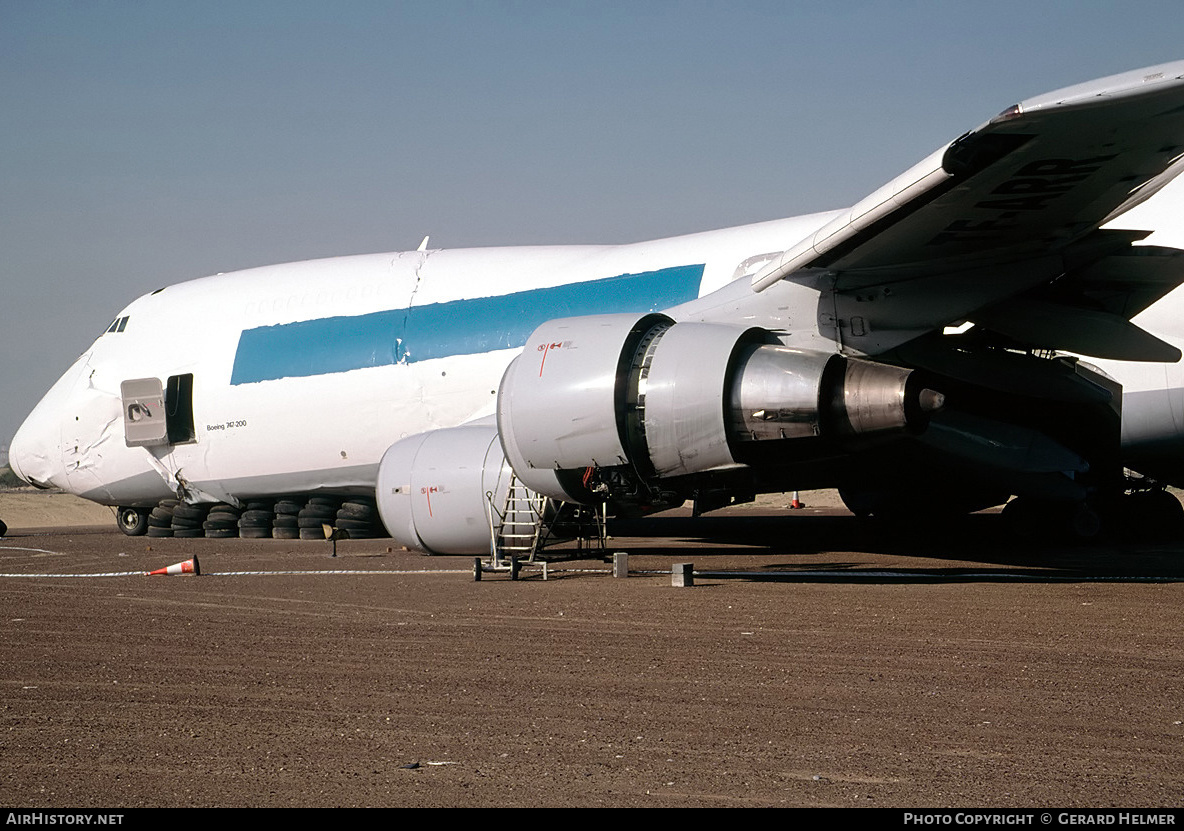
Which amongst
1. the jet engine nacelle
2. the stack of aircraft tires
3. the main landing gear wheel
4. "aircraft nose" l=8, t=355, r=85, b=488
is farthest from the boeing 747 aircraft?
the main landing gear wheel

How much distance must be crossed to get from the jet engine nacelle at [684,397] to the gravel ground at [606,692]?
4.34ft

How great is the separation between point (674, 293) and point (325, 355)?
566 centimetres

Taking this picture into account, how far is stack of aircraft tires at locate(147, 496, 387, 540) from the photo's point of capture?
18.5 meters

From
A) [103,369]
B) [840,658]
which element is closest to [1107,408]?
[840,658]

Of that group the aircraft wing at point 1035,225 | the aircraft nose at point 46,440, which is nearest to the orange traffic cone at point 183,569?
the aircraft wing at point 1035,225

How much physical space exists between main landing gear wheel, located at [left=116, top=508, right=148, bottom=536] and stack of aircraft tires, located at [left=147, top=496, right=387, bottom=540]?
3.07ft

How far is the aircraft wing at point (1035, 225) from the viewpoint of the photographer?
7.50 metres

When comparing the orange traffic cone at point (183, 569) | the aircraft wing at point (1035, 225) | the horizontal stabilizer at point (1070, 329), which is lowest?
the orange traffic cone at point (183, 569)

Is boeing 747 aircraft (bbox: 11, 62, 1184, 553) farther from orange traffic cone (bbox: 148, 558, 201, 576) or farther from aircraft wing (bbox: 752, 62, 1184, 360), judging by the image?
orange traffic cone (bbox: 148, 558, 201, 576)

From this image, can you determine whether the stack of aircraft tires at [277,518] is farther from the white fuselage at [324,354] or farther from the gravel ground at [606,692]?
the gravel ground at [606,692]

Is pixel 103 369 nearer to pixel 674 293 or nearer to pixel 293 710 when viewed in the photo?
pixel 674 293

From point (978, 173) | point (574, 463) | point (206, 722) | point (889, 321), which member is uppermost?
point (978, 173)

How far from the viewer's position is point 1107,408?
1212cm
